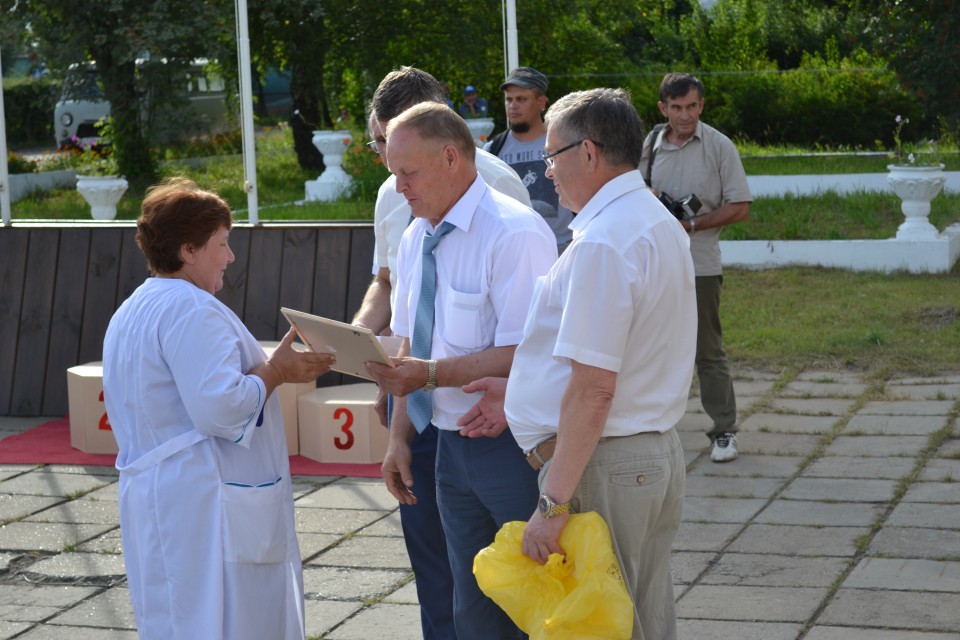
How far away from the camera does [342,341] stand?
3078 millimetres

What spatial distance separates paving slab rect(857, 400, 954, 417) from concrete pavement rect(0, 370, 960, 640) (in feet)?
0.07

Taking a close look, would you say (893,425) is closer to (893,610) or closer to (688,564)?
(688,564)

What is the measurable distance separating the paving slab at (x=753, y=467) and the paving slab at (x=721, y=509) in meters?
0.41

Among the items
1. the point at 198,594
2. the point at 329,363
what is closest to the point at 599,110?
the point at 329,363

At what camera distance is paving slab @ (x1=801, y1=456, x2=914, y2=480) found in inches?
226

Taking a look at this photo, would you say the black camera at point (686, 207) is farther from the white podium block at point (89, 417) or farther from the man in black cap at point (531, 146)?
the white podium block at point (89, 417)

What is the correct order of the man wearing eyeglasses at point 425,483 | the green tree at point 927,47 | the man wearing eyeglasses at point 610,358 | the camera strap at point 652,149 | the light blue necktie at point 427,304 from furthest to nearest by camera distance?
1. the green tree at point 927,47
2. the camera strap at point 652,149
3. the man wearing eyeglasses at point 425,483
4. the light blue necktie at point 427,304
5. the man wearing eyeglasses at point 610,358

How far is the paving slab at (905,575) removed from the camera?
4.26 metres

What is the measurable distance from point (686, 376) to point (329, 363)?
3.55ft

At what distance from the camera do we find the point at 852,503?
5.32 meters

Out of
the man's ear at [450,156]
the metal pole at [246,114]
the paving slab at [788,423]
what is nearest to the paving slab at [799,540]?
the paving slab at [788,423]

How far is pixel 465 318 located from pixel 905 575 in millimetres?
2254

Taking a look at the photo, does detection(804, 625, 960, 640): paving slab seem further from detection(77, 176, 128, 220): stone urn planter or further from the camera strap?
detection(77, 176, 128, 220): stone urn planter

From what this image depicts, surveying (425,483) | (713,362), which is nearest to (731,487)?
(713,362)
